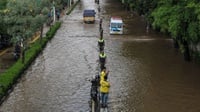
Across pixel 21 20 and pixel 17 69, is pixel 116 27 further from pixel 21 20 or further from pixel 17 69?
pixel 17 69

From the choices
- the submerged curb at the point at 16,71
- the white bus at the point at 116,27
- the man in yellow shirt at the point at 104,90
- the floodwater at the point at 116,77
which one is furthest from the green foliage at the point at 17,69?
the white bus at the point at 116,27

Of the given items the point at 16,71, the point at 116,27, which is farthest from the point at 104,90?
the point at 116,27

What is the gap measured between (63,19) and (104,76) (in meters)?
40.1

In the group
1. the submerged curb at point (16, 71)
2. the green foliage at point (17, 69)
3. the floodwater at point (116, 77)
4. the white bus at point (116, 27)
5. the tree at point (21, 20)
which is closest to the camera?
the floodwater at point (116, 77)

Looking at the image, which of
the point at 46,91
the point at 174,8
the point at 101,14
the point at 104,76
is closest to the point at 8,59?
the point at 46,91

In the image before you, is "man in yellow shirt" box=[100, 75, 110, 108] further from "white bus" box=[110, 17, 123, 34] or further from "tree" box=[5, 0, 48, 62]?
"white bus" box=[110, 17, 123, 34]

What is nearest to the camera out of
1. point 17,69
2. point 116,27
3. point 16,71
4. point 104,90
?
point 104,90

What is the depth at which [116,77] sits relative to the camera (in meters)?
28.0

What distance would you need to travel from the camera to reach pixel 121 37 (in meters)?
44.3

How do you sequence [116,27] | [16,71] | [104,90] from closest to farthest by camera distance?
[104,90] → [16,71] → [116,27]

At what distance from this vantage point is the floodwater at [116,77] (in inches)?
874

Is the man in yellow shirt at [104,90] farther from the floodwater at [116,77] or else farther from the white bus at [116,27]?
the white bus at [116,27]

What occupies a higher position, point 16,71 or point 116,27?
point 116,27

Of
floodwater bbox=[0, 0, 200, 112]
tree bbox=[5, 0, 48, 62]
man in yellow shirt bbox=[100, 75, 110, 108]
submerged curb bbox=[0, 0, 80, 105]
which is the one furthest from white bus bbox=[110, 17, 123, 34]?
man in yellow shirt bbox=[100, 75, 110, 108]
